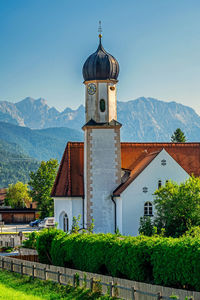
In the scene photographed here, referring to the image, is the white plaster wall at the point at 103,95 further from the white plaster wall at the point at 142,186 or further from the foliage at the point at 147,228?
the foliage at the point at 147,228

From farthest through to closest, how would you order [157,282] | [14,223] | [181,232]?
[14,223] < [181,232] < [157,282]

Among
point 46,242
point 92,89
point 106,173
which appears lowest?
point 46,242

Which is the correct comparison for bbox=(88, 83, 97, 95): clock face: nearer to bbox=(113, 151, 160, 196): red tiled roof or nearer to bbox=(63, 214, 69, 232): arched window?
bbox=(113, 151, 160, 196): red tiled roof

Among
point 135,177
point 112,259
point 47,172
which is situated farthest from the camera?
point 47,172

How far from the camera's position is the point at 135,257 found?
26516 millimetres

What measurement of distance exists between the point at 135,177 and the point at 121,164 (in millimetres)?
3814

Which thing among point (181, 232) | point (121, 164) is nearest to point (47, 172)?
point (121, 164)

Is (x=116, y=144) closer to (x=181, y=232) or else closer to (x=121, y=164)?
(x=121, y=164)

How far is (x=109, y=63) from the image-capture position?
45031 mm

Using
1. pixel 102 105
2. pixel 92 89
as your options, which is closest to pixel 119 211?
pixel 102 105

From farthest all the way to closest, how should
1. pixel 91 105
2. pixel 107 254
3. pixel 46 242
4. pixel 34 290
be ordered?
pixel 91 105, pixel 46 242, pixel 107 254, pixel 34 290

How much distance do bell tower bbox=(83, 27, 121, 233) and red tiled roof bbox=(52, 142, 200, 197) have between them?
1586mm

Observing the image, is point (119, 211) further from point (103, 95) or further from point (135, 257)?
point (135, 257)

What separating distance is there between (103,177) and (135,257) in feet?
59.3
